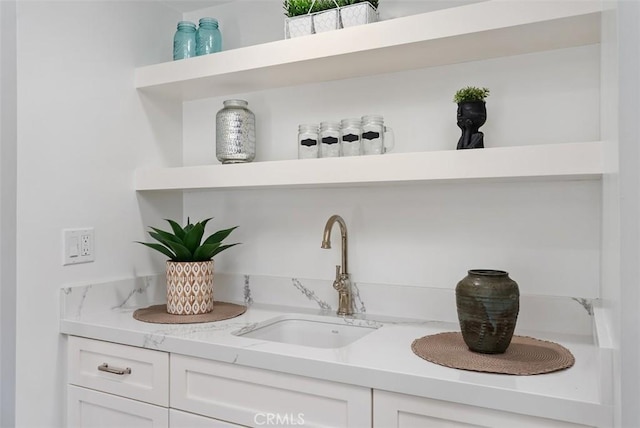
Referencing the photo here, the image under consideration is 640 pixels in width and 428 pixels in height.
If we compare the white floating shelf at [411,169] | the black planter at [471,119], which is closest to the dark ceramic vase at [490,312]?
the white floating shelf at [411,169]

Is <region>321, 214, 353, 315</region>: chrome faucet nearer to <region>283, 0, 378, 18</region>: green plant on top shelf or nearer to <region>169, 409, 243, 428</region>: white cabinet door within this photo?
<region>169, 409, 243, 428</region>: white cabinet door

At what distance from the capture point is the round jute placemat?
110cm

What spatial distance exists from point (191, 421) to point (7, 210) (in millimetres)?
850

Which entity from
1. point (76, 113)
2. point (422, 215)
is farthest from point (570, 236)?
point (76, 113)

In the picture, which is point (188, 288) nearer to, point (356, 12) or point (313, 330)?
point (313, 330)

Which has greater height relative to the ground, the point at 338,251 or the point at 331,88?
the point at 331,88

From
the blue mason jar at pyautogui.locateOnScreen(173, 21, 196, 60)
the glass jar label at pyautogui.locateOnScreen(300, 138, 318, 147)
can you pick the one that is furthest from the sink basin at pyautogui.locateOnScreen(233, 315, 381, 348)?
the blue mason jar at pyautogui.locateOnScreen(173, 21, 196, 60)

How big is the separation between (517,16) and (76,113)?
4.79ft

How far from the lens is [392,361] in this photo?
1168mm

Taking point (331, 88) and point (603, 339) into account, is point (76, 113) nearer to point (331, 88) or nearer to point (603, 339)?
point (331, 88)

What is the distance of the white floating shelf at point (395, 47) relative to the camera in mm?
1293

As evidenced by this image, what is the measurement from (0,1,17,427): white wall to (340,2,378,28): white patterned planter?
103 cm

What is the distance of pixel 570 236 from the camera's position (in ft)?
4.76

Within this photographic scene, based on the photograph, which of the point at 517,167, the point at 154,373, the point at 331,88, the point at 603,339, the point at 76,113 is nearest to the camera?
the point at 603,339
